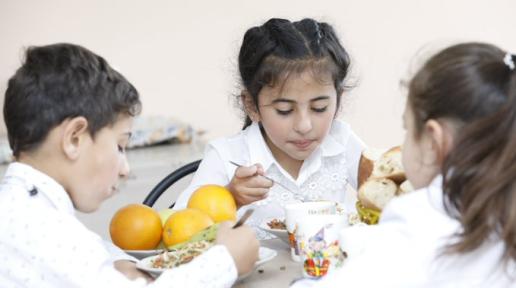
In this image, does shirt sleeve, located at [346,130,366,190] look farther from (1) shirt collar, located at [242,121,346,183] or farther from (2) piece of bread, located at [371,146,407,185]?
(2) piece of bread, located at [371,146,407,185]

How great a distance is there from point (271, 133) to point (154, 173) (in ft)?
3.95

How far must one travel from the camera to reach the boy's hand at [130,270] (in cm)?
109

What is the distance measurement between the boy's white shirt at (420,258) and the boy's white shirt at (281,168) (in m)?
0.86

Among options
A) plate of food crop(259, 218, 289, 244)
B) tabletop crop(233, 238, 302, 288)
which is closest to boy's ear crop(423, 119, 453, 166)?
tabletop crop(233, 238, 302, 288)

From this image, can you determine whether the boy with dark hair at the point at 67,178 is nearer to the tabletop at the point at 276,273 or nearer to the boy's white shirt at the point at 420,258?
the tabletop at the point at 276,273

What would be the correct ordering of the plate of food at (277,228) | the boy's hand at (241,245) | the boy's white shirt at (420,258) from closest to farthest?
the boy's white shirt at (420,258) → the boy's hand at (241,245) → the plate of food at (277,228)

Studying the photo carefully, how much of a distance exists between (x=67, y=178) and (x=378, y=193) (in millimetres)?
491

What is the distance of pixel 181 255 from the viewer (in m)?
1.09

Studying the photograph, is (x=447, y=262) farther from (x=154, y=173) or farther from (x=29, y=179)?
(x=154, y=173)

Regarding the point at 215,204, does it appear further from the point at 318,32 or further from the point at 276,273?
the point at 318,32

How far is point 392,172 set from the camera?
3.90 ft

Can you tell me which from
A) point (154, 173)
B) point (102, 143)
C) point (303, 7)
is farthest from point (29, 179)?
point (303, 7)

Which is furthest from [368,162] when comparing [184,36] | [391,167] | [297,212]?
[184,36]

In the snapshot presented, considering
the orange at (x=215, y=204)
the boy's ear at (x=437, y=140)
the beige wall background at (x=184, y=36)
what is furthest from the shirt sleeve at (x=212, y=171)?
the beige wall background at (x=184, y=36)
